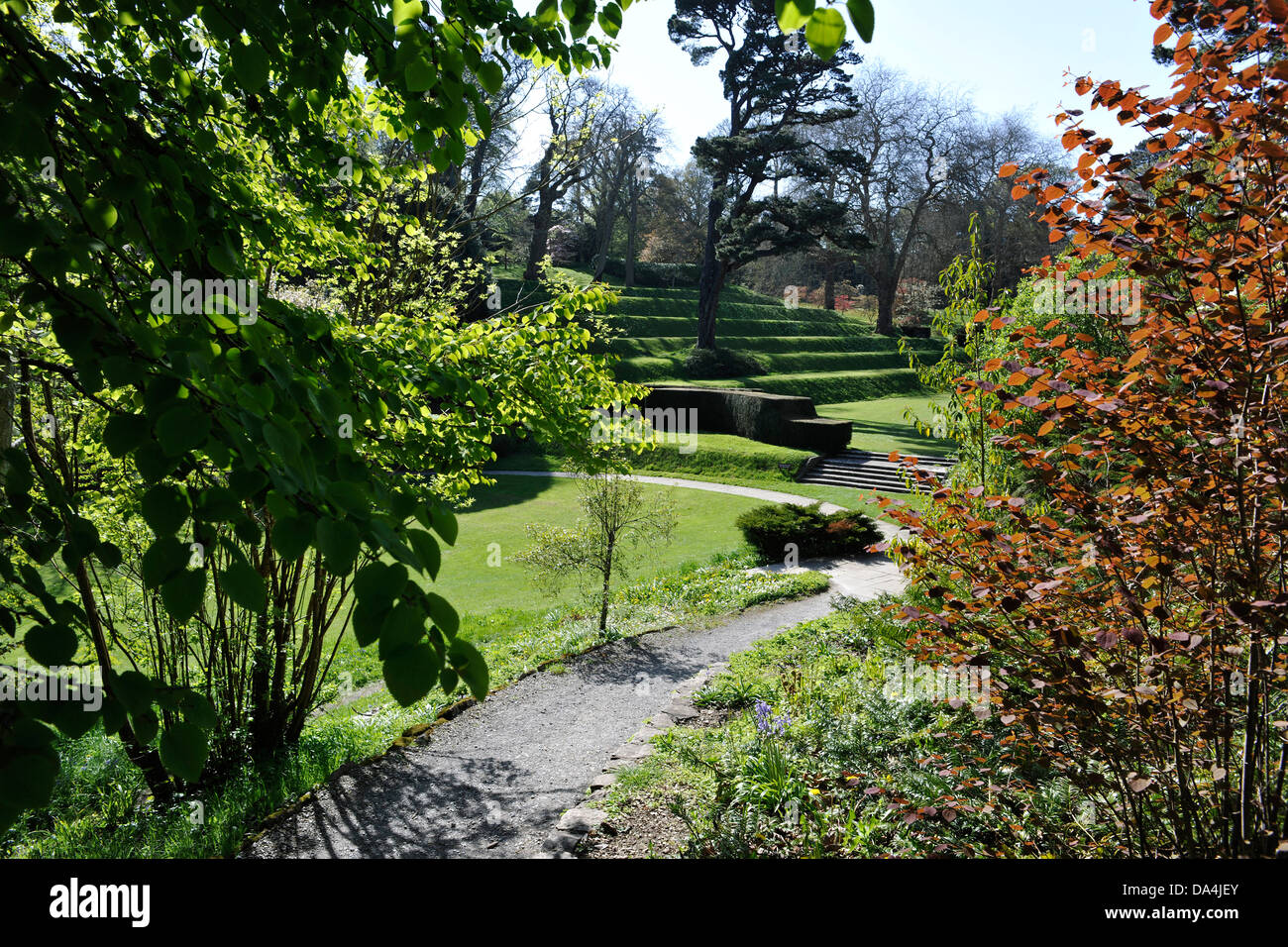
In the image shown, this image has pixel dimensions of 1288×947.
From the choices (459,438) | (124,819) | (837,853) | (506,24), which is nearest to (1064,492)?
(837,853)

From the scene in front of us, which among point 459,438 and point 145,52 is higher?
point 145,52

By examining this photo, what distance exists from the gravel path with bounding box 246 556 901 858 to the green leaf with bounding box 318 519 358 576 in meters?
4.09

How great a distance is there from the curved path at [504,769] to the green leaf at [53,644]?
376 centimetres

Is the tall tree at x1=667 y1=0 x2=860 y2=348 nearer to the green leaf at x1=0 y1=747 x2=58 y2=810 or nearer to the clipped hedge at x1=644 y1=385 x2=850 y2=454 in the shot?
the clipped hedge at x1=644 y1=385 x2=850 y2=454

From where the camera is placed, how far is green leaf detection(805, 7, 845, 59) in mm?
1256

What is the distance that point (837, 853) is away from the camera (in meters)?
3.72

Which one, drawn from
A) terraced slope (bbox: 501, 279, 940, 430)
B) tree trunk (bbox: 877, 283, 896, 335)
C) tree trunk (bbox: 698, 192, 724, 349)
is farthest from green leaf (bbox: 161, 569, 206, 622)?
tree trunk (bbox: 877, 283, 896, 335)

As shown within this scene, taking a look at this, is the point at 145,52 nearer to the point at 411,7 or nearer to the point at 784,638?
the point at 411,7

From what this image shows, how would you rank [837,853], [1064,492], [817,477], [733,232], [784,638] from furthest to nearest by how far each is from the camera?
[733,232]
[817,477]
[784,638]
[837,853]
[1064,492]

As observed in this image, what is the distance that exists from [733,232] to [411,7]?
100 ft

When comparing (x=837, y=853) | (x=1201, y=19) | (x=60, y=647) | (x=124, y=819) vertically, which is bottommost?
(x=124, y=819)

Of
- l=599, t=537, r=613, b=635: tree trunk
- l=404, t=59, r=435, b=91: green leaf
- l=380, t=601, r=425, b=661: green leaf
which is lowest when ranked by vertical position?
l=599, t=537, r=613, b=635: tree trunk

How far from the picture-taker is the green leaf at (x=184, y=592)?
3.88 feet

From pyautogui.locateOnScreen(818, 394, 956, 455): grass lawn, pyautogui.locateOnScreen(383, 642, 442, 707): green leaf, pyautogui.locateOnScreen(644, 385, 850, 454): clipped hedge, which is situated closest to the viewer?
pyautogui.locateOnScreen(383, 642, 442, 707): green leaf
